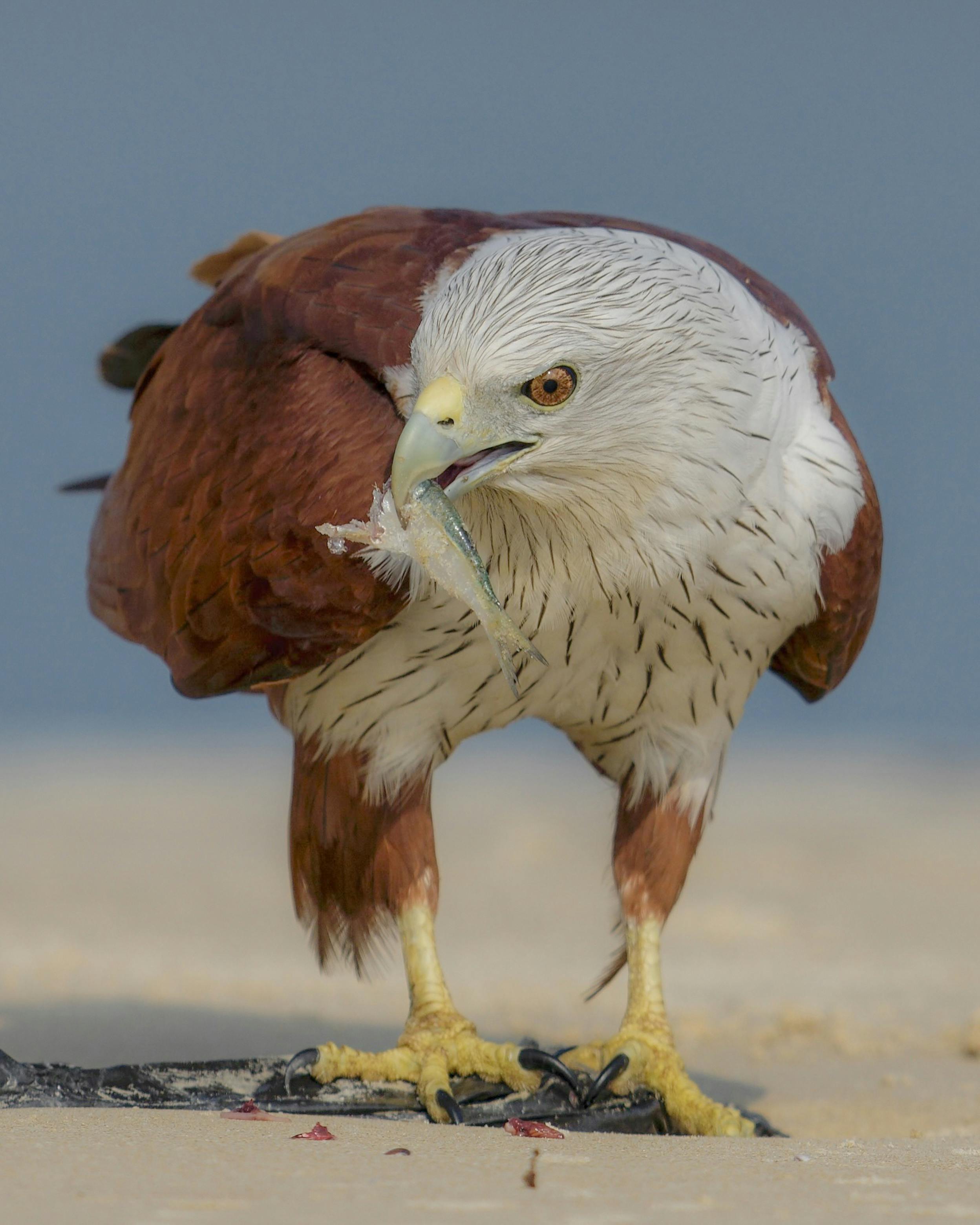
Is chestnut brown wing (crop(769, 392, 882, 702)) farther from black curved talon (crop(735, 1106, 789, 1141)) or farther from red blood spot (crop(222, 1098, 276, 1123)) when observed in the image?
red blood spot (crop(222, 1098, 276, 1123))

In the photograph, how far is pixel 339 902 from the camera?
17.4 feet

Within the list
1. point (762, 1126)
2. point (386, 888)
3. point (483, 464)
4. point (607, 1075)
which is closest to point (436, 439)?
point (483, 464)

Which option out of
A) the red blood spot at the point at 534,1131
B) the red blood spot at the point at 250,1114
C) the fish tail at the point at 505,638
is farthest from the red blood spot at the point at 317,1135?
the fish tail at the point at 505,638

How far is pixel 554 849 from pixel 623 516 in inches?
346

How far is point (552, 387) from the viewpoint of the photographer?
3.98 meters

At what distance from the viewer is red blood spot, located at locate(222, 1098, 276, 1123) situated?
3934mm

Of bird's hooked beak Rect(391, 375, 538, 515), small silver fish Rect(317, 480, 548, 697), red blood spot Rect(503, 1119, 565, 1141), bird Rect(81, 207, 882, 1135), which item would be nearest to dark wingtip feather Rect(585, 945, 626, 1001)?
bird Rect(81, 207, 882, 1135)

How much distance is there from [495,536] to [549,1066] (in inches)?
58.1

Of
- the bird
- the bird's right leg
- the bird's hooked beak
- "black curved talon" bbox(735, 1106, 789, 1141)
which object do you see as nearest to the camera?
the bird's hooked beak

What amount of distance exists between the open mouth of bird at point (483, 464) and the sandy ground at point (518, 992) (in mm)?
1389

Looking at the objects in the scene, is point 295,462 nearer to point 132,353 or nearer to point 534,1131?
point 534,1131

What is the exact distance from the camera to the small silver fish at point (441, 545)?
396 centimetres

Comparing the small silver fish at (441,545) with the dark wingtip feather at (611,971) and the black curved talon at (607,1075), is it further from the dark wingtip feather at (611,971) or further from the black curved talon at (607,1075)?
the dark wingtip feather at (611,971)

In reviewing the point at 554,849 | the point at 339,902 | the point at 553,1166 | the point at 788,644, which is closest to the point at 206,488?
the point at 339,902
